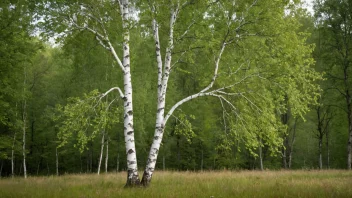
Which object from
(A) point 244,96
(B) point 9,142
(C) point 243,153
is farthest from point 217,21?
(C) point 243,153

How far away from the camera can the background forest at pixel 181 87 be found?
923 centimetres

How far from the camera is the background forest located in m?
9.23

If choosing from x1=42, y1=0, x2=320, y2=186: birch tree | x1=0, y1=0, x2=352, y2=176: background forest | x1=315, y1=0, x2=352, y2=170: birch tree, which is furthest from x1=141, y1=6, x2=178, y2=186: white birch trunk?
x1=315, y1=0, x2=352, y2=170: birch tree

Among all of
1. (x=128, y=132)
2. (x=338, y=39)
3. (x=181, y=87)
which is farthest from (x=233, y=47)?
(x=181, y=87)

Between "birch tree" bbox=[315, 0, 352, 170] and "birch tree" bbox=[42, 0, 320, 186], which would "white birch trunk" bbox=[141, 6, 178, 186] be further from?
"birch tree" bbox=[315, 0, 352, 170]

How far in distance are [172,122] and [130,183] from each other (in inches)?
694

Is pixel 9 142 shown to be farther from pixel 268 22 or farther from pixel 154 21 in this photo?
pixel 268 22

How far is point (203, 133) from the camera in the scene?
2541 centimetres

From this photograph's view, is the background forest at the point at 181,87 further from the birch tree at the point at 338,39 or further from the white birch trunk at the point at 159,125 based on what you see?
the white birch trunk at the point at 159,125

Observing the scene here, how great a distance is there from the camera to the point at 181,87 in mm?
30812

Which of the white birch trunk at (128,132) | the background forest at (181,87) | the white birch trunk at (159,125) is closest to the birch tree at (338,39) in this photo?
the background forest at (181,87)

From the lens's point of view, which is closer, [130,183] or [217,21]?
[130,183]

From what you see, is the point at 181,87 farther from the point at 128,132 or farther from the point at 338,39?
the point at 128,132

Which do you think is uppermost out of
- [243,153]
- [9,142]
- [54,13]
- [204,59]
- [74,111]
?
[54,13]
